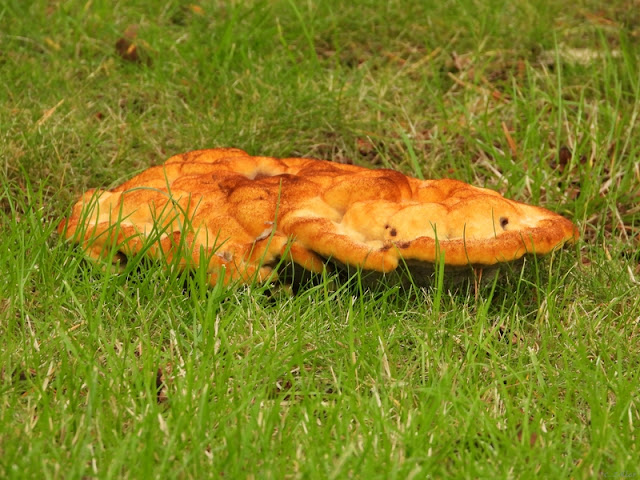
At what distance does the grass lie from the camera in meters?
2.07

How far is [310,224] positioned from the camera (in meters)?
2.76

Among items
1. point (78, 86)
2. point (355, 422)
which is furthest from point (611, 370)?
point (78, 86)

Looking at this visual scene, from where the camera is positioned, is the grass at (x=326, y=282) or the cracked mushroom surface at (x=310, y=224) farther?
the cracked mushroom surface at (x=310, y=224)

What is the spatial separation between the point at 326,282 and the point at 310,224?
200 mm

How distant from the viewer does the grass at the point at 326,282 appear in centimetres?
207

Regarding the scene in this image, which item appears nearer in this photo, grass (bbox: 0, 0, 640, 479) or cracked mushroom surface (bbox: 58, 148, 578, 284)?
grass (bbox: 0, 0, 640, 479)

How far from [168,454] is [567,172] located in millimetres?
2589

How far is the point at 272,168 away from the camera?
130 inches

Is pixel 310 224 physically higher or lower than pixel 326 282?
higher

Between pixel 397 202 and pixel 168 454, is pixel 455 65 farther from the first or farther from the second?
pixel 168 454

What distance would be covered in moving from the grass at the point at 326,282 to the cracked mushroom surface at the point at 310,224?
A: 0.42 ft

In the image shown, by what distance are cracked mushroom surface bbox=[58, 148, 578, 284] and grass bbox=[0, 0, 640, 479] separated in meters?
0.13

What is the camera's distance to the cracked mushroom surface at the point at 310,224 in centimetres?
269

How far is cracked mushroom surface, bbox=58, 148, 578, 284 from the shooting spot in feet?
8.81
